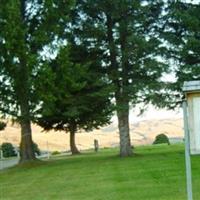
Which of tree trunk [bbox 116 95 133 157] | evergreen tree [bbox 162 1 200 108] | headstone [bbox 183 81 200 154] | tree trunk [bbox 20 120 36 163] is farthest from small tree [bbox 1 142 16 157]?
headstone [bbox 183 81 200 154]

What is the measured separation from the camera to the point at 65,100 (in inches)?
1213

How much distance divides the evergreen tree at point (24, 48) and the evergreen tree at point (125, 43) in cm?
170

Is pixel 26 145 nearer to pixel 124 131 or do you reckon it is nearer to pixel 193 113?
pixel 124 131

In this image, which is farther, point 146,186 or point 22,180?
point 22,180

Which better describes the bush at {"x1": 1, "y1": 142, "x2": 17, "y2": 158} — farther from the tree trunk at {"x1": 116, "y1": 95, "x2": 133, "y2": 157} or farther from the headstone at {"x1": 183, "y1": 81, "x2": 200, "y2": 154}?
the headstone at {"x1": 183, "y1": 81, "x2": 200, "y2": 154}

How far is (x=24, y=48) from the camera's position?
92.0 feet

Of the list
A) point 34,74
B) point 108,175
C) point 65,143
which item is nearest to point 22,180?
point 108,175

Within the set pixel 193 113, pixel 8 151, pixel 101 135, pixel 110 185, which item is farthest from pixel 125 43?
pixel 101 135

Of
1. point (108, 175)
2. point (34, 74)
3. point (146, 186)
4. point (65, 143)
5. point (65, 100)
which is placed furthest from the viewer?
A: point (65, 143)

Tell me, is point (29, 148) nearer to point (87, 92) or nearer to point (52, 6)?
point (87, 92)

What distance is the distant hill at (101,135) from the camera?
257 ft

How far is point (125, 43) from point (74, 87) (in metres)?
3.73

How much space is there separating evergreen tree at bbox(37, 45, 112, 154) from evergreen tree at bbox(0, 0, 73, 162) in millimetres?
867

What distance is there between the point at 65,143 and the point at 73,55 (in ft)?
163
